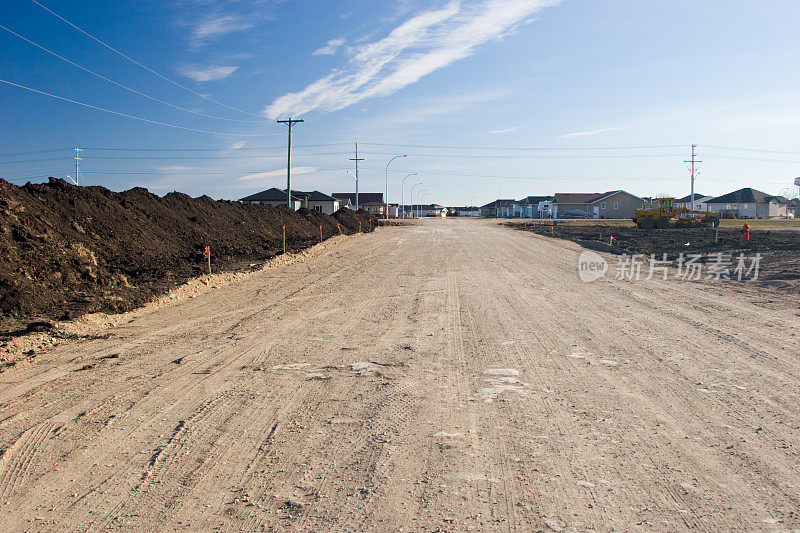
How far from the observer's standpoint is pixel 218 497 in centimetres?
404

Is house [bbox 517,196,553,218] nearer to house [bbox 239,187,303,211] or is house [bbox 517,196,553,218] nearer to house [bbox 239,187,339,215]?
house [bbox 239,187,339,215]

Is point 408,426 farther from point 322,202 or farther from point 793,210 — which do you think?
point 793,210

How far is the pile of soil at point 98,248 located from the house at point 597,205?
9509cm

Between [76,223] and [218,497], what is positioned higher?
[76,223]

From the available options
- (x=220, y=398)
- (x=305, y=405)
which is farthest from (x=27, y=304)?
(x=305, y=405)

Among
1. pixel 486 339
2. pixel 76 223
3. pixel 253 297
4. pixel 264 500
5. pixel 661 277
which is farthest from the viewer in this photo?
pixel 661 277

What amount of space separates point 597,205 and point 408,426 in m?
115

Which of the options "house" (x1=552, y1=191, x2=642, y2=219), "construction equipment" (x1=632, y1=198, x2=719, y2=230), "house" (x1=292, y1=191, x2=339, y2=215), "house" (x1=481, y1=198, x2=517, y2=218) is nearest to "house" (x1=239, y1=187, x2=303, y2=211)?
"house" (x1=292, y1=191, x2=339, y2=215)

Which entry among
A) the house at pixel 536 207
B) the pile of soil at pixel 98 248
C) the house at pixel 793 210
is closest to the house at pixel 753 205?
the house at pixel 793 210

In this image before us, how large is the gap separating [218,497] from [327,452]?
1.01 m

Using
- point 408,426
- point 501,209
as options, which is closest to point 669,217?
point 408,426

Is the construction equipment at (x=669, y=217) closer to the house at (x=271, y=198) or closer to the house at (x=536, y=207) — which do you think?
the house at (x=271, y=198)

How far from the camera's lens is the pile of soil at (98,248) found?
35.9 feet

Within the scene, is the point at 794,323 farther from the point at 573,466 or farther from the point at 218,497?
the point at 218,497
